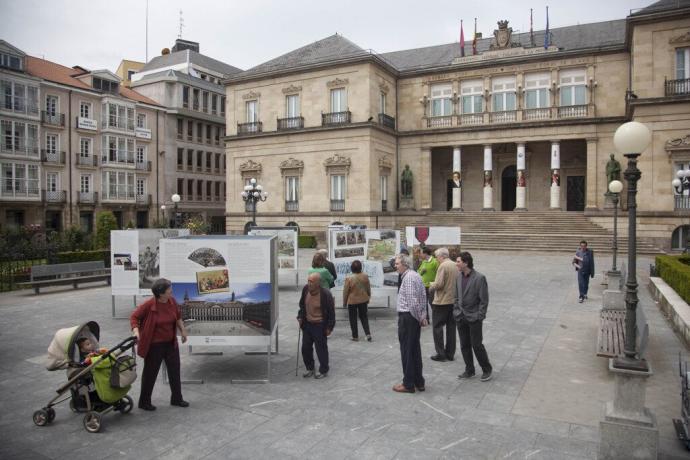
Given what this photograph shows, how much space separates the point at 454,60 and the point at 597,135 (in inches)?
459

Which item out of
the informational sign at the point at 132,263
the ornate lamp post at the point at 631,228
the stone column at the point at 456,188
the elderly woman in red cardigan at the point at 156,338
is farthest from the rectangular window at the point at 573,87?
the elderly woman in red cardigan at the point at 156,338

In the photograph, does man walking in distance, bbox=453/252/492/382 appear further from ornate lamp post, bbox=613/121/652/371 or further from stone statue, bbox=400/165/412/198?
stone statue, bbox=400/165/412/198

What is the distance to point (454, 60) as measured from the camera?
1544 inches

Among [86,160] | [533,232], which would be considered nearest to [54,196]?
[86,160]

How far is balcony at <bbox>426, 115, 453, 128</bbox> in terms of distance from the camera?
3950 cm

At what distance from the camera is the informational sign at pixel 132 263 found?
1352 centimetres

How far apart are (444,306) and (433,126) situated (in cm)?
3236

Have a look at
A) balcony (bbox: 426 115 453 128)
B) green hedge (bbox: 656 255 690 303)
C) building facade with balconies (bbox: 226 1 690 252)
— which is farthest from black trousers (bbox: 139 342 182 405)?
balcony (bbox: 426 115 453 128)

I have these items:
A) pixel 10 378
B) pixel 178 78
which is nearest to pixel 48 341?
pixel 10 378

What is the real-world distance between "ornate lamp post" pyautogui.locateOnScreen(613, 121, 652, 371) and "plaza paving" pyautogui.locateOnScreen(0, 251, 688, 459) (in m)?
1.19

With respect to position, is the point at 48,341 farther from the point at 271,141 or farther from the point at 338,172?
the point at 271,141

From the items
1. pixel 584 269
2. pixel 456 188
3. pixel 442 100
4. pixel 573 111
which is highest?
pixel 442 100

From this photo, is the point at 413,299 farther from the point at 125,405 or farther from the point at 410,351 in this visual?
the point at 125,405

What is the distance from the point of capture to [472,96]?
128 feet
